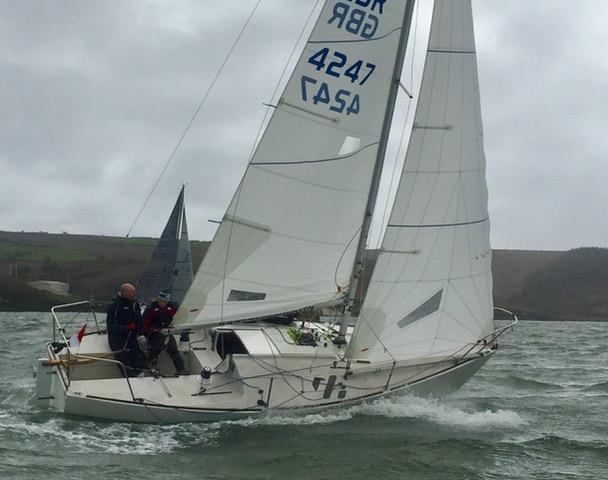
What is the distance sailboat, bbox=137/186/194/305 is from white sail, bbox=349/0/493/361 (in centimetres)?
1135

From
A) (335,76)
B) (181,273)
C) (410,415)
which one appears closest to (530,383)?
(410,415)

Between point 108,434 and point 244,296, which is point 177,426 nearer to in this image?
point 108,434

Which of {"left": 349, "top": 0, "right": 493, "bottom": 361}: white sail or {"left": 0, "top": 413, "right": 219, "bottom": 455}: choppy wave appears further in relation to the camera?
{"left": 349, "top": 0, "right": 493, "bottom": 361}: white sail

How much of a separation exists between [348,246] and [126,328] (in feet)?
11.0

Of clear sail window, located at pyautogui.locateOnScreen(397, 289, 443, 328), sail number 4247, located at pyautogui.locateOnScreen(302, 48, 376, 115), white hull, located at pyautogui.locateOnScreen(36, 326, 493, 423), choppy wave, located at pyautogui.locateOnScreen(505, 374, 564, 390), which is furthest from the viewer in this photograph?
choppy wave, located at pyautogui.locateOnScreen(505, 374, 564, 390)

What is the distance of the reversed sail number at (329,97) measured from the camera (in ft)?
37.9

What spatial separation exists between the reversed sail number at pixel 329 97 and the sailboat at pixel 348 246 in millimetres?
21

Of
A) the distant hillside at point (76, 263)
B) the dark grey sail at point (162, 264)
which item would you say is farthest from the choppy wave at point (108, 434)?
the distant hillside at point (76, 263)

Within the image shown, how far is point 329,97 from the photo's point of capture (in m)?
11.7

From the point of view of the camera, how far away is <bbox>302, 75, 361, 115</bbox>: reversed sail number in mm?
11555

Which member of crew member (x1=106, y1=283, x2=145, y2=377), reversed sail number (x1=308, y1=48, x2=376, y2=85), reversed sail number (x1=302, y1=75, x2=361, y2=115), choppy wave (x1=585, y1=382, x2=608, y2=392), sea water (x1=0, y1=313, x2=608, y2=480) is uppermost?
reversed sail number (x1=308, y1=48, x2=376, y2=85)

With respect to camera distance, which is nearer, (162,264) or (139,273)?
(162,264)

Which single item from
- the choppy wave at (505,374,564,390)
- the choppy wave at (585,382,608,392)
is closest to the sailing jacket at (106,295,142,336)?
the choppy wave at (505,374,564,390)

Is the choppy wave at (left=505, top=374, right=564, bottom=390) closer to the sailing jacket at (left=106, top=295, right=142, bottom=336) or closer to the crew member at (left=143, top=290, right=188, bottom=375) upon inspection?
the crew member at (left=143, top=290, right=188, bottom=375)
